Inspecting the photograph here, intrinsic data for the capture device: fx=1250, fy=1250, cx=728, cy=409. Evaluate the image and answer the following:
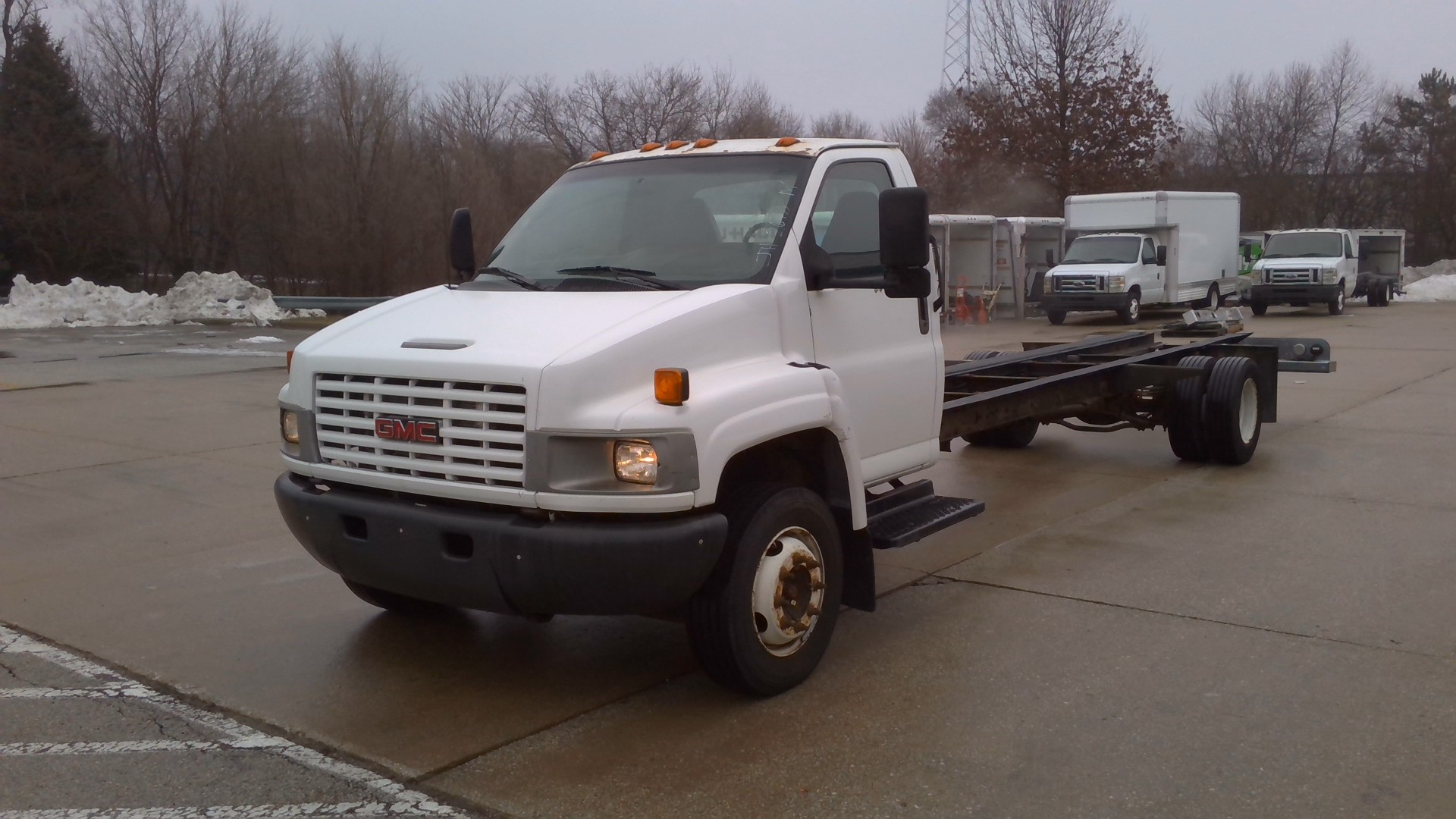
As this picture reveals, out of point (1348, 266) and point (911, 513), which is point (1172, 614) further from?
point (1348, 266)

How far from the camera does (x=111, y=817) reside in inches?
156

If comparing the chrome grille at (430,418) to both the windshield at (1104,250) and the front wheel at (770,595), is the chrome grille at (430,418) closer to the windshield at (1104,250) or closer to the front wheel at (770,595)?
the front wheel at (770,595)

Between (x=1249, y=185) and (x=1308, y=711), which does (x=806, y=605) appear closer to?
(x=1308, y=711)

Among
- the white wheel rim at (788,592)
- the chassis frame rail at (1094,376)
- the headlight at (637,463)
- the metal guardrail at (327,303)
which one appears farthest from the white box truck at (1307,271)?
the headlight at (637,463)

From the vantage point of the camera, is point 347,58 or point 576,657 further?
point 347,58

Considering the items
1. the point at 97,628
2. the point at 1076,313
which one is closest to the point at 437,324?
the point at 97,628

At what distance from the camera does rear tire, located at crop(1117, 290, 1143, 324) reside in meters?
27.3

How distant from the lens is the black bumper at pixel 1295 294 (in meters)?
30.3

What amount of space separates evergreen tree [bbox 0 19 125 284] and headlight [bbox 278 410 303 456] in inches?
1380

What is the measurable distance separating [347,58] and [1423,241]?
4332 cm

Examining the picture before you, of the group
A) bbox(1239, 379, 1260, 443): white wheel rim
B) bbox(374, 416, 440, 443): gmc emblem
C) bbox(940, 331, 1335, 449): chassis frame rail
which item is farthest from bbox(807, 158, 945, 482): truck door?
bbox(1239, 379, 1260, 443): white wheel rim

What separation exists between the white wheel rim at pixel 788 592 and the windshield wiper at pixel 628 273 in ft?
3.68

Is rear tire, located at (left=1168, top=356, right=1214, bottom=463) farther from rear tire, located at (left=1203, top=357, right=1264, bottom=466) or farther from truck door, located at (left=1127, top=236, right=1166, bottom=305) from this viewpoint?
truck door, located at (left=1127, top=236, right=1166, bottom=305)

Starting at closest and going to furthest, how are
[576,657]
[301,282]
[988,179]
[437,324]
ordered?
1. [437,324]
2. [576,657]
3. [301,282]
4. [988,179]
